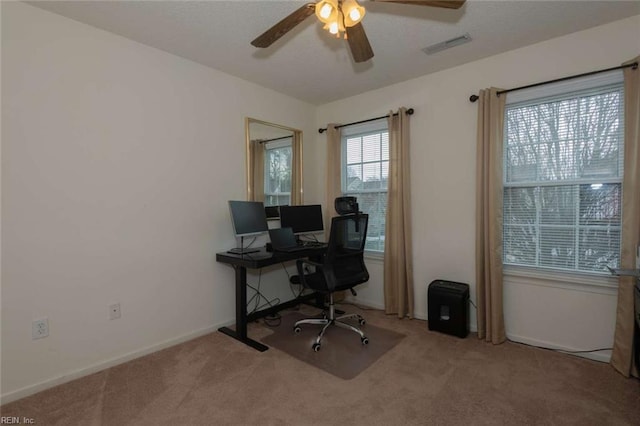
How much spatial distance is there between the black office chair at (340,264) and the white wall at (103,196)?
96cm

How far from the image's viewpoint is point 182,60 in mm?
2875

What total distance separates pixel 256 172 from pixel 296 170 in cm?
63

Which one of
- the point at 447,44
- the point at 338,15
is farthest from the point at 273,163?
the point at 338,15

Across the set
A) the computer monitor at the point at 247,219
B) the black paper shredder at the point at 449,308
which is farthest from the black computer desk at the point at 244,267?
the black paper shredder at the point at 449,308

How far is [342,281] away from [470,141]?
5.89 feet

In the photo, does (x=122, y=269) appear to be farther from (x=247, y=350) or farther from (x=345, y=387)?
(x=345, y=387)

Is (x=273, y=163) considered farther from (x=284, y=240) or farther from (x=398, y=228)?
(x=398, y=228)

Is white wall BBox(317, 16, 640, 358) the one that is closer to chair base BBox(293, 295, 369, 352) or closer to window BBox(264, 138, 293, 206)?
chair base BBox(293, 295, 369, 352)

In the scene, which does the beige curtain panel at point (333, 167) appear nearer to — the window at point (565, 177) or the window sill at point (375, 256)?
the window sill at point (375, 256)

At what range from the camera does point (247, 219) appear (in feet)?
10.4

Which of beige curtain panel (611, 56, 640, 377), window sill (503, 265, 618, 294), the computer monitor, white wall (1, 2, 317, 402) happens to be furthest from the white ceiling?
window sill (503, 265, 618, 294)

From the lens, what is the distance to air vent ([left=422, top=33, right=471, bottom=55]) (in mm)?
2568

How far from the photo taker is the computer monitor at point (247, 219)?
3.03m

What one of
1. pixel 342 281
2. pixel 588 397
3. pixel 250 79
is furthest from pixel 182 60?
pixel 588 397
